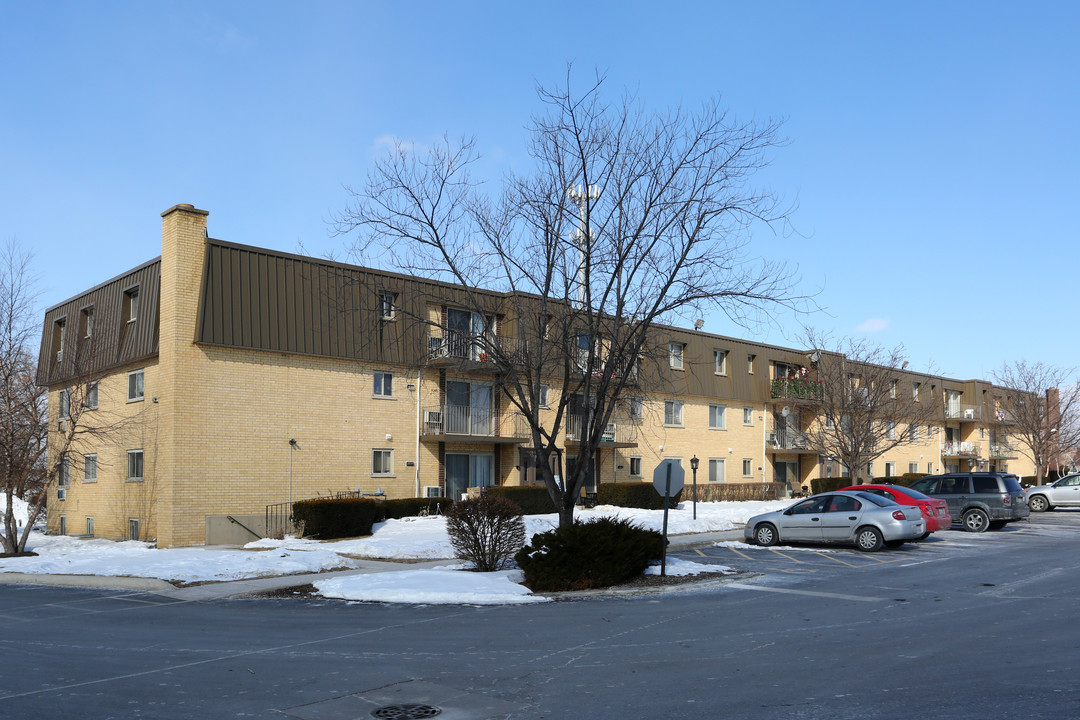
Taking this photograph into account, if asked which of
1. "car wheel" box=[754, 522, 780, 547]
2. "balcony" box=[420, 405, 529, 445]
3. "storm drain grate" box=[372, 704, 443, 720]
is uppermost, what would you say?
"balcony" box=[420, 405, 529, 445]

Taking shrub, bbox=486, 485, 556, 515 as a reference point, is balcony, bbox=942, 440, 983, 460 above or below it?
above

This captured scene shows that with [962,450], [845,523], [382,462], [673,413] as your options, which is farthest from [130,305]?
[962,450]

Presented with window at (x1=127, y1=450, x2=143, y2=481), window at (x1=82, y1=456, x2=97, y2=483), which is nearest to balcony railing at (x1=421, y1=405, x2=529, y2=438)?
window at (x1=127, y1=450, x2=143, y2=481)

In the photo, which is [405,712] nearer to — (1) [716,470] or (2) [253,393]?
(2) [253,393]

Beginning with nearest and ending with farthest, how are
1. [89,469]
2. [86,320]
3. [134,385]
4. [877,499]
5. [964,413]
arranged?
[877,499], [134,385], [89,469], [86,320], [964,413]

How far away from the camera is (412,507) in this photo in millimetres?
27250

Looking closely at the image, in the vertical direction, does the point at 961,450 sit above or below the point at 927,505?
above

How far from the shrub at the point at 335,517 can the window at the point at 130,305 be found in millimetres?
8121

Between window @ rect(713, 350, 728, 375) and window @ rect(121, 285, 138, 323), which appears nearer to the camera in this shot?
window @ rect(121, 285, 138, 323)

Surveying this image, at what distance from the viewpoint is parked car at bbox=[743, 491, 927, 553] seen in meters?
20.2

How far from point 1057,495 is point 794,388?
12.4 meters

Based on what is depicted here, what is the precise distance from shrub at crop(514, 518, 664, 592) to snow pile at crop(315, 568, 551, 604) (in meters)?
0.41

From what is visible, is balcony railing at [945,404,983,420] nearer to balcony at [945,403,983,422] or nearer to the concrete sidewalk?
balcony at [945,403,983,422]

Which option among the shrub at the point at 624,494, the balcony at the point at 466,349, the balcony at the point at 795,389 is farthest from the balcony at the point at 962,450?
the balcony at the point at 466,349
